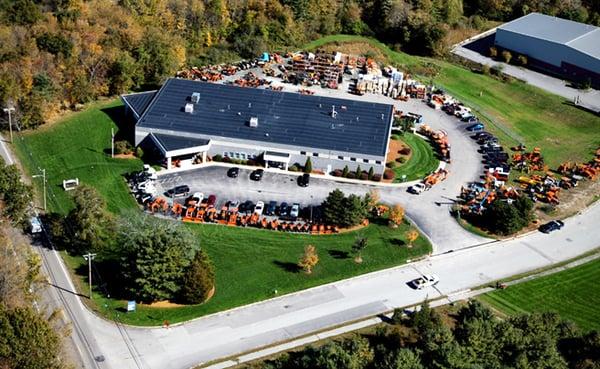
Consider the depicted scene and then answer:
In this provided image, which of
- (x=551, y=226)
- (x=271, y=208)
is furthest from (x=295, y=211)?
(x=551, y=226)

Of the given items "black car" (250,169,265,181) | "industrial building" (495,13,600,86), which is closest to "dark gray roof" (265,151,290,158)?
"black car" (250,169,265,181)

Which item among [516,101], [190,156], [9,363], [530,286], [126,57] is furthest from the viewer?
[516,101]

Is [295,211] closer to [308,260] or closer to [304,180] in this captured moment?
[304,180]

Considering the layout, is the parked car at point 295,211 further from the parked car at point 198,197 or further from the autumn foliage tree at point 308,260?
the parked car at point 198,197

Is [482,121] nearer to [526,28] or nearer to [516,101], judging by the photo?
[516,101]

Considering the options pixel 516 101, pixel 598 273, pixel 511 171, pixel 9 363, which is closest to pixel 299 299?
pixel 9 363

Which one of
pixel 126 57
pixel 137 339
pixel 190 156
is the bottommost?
pixel 137 339
